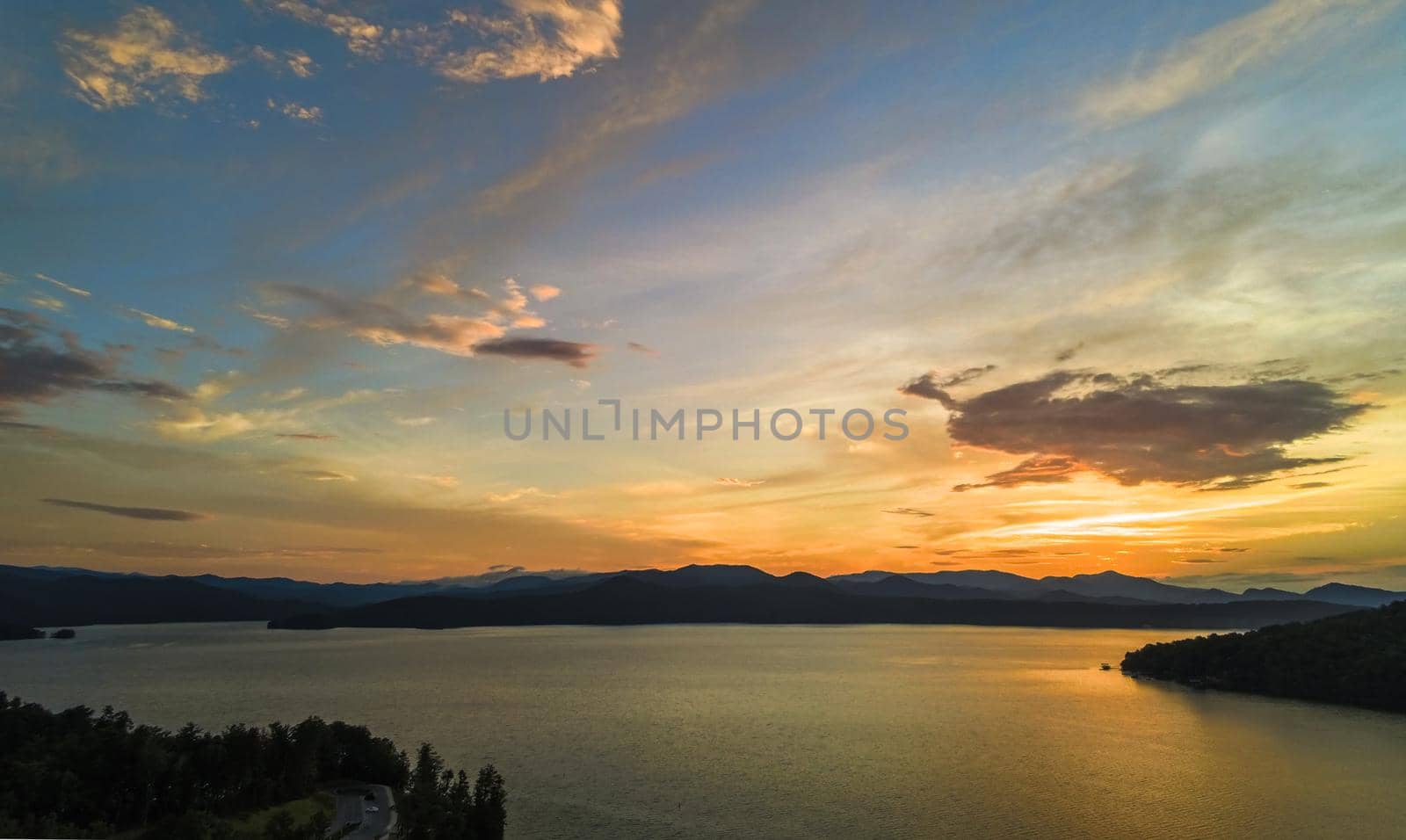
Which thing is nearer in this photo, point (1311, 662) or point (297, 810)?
point (297, 810)

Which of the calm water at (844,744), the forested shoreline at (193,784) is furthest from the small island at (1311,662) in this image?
the forested shoreline at (193,784)

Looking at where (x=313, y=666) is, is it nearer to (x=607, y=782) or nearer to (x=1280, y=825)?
(x=607, y=782)

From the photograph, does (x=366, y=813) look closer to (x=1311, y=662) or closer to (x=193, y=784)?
(x=193, y=784)

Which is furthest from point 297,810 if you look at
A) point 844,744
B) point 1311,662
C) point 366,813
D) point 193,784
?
point 1311,662

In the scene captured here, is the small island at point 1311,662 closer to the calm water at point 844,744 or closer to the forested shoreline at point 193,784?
the calm water at point 844,744

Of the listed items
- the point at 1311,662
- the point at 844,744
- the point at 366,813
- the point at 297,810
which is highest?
the point at 1311,662

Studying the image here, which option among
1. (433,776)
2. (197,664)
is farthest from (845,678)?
(197,664)

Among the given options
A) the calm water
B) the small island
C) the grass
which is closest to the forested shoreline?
the grass
